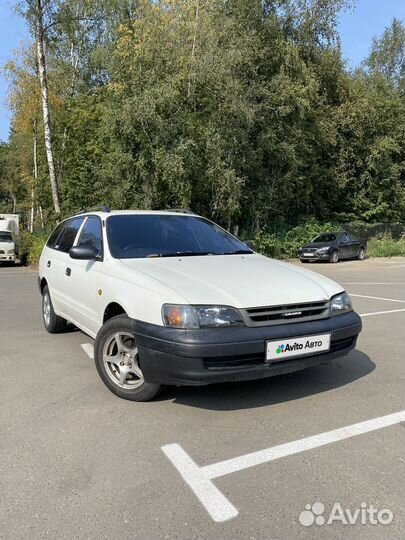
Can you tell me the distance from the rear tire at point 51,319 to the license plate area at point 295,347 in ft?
12.5

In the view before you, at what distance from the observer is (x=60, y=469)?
306 centimetres

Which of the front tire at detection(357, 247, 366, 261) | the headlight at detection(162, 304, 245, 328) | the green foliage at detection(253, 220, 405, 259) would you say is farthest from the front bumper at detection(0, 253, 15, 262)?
the headlight at detection(162, 304, 245, 328)

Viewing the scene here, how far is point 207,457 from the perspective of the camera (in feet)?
10.4

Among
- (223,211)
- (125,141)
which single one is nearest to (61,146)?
(125,141)

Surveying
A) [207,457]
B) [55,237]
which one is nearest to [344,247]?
[55,237]

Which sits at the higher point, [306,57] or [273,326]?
[306,57]

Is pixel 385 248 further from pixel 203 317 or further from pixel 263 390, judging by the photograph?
pixel 203 317

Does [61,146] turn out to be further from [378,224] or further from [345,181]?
[378,224]

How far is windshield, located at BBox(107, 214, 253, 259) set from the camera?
4840 mm

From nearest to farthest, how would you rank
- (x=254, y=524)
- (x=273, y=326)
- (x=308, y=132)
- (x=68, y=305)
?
1. (x=254, y=524)
2. (x=273, y=326)
3. (x=68, y=305)
4. (x=308, y=132)

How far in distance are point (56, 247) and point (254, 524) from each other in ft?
16.0

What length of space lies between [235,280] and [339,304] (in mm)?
978

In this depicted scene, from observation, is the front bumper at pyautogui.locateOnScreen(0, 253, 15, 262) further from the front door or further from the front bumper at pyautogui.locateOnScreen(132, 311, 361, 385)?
the front bumper at pyautogui.locateOnScreen(132, 311, 361, 385)

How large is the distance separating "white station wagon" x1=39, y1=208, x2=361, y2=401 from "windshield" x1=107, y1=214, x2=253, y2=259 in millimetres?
11
